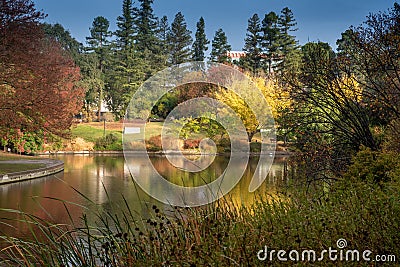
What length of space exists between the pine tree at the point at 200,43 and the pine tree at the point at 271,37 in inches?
246

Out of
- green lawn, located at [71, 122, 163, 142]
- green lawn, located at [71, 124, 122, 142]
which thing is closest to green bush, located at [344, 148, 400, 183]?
green lawn, located at [71, 122, 163, 142]

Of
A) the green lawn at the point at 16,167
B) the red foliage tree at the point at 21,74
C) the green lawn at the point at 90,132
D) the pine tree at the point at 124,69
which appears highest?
the pine tree at the point at 124,69

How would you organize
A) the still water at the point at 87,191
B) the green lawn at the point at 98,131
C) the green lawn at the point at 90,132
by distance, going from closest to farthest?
the still water at the point at 87,191 → the green lawn at the point at 98,131 → the green lawn at the point at 90,132

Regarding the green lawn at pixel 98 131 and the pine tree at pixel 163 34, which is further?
the pine tree at pixel 163 34

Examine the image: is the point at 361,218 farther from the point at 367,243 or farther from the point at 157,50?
the point at 157,50

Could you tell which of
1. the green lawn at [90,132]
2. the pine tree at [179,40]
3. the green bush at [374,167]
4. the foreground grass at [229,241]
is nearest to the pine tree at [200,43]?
the pine tree at [179,40]

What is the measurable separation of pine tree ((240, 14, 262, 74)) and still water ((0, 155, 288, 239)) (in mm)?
20533

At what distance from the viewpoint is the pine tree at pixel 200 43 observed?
4941 cm

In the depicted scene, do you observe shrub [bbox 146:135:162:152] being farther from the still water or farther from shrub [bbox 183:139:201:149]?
the still water

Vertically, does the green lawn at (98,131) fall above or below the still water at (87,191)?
above

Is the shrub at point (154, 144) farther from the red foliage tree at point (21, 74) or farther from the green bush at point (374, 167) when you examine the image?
the green bush at point (374, 167)

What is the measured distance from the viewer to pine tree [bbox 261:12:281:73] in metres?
44.7

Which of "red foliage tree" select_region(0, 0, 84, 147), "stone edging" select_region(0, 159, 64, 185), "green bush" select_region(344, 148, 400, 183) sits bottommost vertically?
"stone edging" select_region(0, 159, 64, 185)

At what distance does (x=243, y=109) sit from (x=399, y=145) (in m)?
19.2
